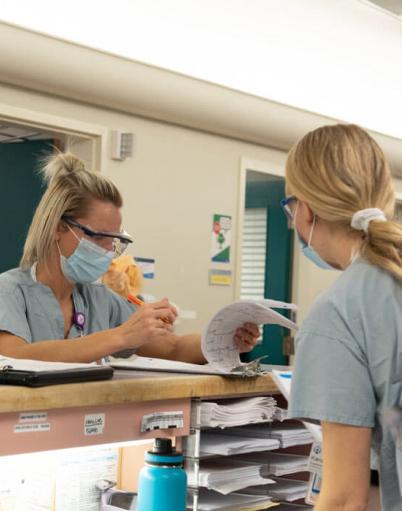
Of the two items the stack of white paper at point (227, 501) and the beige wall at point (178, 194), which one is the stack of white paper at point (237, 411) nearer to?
the stack of white paper at point (227, 501)

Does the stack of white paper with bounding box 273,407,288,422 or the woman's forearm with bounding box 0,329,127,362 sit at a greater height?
the woman's forearm with bounding box 0,329,127,362

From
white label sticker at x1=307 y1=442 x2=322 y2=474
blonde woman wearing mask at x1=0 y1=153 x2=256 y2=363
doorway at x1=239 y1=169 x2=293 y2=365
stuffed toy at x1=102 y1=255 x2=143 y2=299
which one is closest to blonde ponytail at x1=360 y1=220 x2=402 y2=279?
white label sticker at x1=307 y1=442 x2=322 y2=474

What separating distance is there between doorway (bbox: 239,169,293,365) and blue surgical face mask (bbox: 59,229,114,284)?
3.73 m

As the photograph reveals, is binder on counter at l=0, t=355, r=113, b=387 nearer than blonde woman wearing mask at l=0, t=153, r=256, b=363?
Yes

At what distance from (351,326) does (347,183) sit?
0.76 feet

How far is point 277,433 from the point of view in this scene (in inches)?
77.1

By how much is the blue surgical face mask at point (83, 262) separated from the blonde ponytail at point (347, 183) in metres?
1.00

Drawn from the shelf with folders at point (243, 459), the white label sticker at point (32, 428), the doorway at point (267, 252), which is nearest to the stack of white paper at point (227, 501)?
the shelf with folders at point (243, 459)

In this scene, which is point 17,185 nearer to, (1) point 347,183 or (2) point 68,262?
(2) point 68,262

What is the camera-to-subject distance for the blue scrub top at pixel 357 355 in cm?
127

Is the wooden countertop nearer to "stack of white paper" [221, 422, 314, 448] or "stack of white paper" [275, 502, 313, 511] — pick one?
"stack of white paper" [221, 422, 314, 448]

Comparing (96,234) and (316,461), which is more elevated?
→ (96,234)

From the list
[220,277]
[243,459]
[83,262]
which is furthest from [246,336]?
[220,277]

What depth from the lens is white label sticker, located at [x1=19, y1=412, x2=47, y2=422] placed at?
1.46 meters
